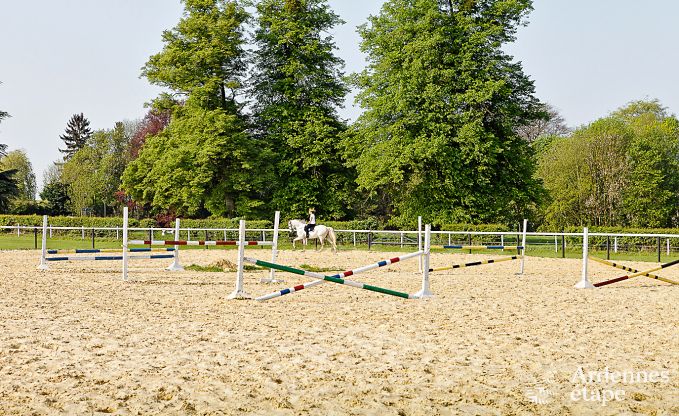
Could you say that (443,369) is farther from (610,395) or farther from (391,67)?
(391,67)

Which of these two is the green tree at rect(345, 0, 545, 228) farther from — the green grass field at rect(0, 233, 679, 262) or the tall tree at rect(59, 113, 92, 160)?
the tall tree at rect(59, 113, 92, 160)

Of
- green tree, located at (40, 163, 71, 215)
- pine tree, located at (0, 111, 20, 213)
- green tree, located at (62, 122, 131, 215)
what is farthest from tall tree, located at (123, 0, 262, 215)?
green tree, located at (40, 163, 71, 215)

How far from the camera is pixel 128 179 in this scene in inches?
1746

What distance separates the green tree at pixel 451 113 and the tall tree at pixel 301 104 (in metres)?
4.82

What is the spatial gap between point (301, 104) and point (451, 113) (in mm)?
11342

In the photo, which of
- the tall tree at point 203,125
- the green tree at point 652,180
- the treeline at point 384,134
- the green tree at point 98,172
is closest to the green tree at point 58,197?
the green tree at point 98,172

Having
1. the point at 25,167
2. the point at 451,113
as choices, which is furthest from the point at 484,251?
the point at 25,167

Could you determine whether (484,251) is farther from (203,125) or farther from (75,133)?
(75,133)

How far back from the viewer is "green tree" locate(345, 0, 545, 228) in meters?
35.7

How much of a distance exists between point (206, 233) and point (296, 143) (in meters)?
10.0

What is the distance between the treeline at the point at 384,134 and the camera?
36250mm

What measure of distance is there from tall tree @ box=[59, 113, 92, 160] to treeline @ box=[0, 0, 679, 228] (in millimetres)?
50048

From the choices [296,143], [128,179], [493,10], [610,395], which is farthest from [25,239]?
[610,395]

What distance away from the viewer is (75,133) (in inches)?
3797
